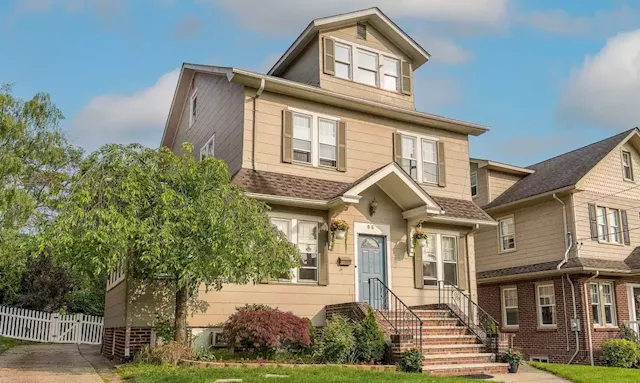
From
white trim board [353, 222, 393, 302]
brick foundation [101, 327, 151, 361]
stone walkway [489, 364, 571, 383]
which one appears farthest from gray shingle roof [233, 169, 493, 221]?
stone walkway [489, 364, 571, 383]

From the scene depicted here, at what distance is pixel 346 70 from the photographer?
16859mm

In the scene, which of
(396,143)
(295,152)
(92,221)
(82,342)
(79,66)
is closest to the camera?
(92,221)

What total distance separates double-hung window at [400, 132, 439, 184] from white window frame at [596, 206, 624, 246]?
7902mm

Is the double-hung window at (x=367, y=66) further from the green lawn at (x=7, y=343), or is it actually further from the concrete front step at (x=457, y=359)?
the green lawn at (x=7, y=343)

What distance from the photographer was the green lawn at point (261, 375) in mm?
8836

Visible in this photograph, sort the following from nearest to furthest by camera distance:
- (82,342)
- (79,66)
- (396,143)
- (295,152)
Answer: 1. (79,66)
2. (295,152)
3. (396,143)
4. (82,342)

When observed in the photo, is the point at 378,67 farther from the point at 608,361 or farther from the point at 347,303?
the point at 608,361

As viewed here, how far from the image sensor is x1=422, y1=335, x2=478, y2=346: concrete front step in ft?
42.3

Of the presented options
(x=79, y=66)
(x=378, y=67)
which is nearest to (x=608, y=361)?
(x=378, y=67)

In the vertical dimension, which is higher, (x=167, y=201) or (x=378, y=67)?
(x=378, y=67)

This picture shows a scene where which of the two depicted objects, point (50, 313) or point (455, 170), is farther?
point (50, 313)

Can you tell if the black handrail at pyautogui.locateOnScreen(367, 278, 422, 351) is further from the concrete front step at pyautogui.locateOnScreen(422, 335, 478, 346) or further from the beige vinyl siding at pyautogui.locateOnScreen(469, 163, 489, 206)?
the beige vinyl siding at pyautogui.locateOnScreen(469, 163, 489, 206)

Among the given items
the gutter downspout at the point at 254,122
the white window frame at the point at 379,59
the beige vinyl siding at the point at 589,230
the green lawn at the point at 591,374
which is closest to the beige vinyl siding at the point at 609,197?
the beige vinyl siding at the point at 589,230

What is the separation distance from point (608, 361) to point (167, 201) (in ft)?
51.2
